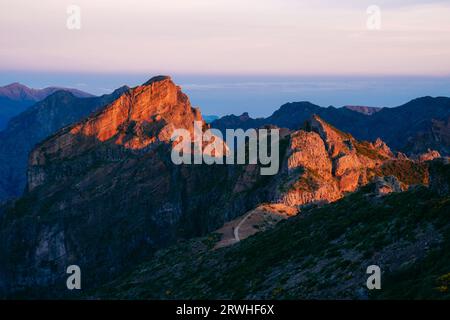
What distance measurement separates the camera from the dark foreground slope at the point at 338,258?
2089 inches

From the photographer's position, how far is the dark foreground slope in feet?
174

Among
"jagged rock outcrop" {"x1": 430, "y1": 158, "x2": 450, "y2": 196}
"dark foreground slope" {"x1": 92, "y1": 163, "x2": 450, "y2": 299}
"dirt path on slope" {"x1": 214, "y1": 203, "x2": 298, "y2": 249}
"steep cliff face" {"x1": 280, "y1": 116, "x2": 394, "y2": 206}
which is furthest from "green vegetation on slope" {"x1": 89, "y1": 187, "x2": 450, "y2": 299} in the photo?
"steep cliff face" {"x1": 280, "y1": 116, "x2": 394, "y2": 206}

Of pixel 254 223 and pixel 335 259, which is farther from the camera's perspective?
pixel 254 223

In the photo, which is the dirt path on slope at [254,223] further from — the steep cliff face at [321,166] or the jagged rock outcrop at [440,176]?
the jagged rock outcrop at [440,176]

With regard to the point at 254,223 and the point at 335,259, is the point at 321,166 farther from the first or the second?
the point at 335,259

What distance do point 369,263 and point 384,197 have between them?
21149 mm

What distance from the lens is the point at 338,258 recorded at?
64562 mm

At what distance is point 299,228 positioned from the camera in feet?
287

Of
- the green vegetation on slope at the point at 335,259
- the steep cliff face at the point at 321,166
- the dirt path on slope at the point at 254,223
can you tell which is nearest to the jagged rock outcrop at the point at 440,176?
the green vegetation on slope at the point at 335,259

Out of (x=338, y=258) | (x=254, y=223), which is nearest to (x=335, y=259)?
Answer: (x=338, y=258)

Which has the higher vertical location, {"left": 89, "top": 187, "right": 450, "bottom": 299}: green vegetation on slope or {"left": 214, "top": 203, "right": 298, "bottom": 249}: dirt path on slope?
{"left": 89, "top": 187, "right": 450, "bottom": 299}: green vegetation on slope

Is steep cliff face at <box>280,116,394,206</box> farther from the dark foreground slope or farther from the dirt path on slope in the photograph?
the dark foreground slope
